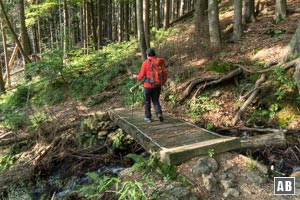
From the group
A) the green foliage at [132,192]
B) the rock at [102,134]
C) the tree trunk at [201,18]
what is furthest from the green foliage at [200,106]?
the tree trunk at [201,18]

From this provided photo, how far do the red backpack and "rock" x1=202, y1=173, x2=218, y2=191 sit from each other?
2933mm

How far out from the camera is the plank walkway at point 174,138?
593cm

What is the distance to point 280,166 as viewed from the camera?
6.44 metres

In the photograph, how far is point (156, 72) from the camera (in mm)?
7492

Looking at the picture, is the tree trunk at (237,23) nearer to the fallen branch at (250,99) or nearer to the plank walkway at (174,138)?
the fallen branch at (250,99)

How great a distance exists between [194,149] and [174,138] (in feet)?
3.21

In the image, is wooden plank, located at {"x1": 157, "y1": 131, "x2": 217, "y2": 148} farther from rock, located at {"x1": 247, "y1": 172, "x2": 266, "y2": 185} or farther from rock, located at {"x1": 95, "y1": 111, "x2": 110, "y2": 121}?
rock, located at {"x1": 95, "y1": 111, "x2": 110, "y2": 121}

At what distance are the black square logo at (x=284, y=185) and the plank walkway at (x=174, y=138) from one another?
114cm

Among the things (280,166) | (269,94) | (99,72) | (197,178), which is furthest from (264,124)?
(99,72)

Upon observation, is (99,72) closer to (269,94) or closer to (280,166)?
(269,94)

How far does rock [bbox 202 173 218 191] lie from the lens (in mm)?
5297

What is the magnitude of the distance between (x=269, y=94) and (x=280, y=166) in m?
2.69

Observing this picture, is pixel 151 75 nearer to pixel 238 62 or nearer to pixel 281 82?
pixel 281 82

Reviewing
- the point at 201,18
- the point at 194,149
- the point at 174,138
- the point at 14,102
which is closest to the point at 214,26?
the point at 201,18
